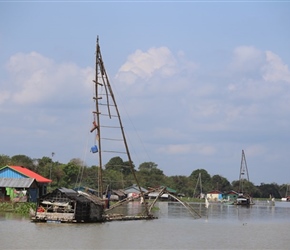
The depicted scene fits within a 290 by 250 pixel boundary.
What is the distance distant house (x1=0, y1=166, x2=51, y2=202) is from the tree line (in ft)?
13.3

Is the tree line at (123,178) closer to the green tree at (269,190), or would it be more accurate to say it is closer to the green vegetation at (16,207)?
the green tree at (269,190)

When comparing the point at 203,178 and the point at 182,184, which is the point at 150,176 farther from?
the point at 203,178

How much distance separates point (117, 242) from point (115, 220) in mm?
11058

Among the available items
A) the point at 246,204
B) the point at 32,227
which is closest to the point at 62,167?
the point at 246,204

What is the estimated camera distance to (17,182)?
5194 centimetres

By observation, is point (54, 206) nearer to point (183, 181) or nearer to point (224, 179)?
point (183, 181)

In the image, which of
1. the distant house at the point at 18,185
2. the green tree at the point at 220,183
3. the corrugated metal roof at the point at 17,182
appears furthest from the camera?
the green tree at the point at 220,183

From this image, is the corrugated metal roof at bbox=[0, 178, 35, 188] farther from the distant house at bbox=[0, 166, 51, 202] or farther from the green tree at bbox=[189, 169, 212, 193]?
the green tree at bbox=[189, 169, 212, 193]

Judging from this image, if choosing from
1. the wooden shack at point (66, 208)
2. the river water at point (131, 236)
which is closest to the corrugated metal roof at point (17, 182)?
the river water at point (131, 236)

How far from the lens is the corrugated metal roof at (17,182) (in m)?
51.5

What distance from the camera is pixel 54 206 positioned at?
Result: 3628 cm

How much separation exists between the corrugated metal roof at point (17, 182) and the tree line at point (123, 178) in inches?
171

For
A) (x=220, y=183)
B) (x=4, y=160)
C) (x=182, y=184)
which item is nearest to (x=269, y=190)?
(x=220, y=183)

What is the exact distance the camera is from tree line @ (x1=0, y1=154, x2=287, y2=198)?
8488 cm
